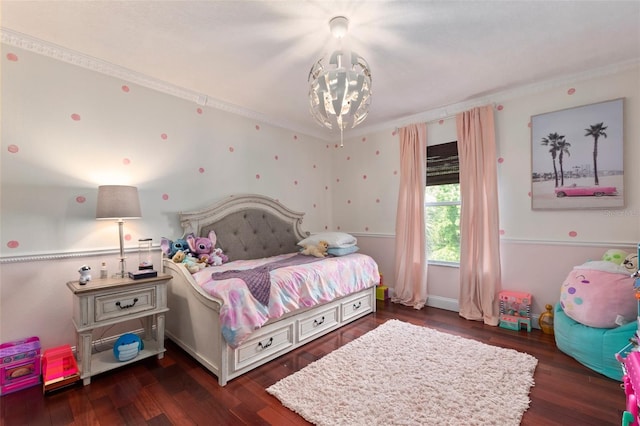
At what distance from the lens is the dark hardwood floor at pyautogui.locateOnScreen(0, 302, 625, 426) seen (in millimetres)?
1635

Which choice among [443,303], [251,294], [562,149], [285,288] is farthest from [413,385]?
[562,149]

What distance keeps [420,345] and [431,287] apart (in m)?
1.27

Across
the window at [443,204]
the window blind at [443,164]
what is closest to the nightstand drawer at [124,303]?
the window at [443,204]

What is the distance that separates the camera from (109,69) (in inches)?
96.3

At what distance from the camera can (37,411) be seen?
171cm

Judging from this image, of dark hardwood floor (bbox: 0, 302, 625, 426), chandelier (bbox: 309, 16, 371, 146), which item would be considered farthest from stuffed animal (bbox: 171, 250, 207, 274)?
chandelier (bbox: 309, 16, 371, 146)

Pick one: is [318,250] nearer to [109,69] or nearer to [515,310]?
[515,310]

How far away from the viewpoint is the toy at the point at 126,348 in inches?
83.4

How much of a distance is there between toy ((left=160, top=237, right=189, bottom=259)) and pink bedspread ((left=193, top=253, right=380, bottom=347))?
363mm

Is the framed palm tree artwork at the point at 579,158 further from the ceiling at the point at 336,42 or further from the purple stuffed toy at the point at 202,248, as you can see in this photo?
the purple stuffed toy at the point at 202,248

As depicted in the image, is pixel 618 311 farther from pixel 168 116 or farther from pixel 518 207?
pixel 168 116

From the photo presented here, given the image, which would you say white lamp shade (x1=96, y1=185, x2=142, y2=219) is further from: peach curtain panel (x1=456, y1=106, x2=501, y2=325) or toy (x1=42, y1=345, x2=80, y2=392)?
peach curtain panel (x1=456, y1=106, x2=501, y2=325)

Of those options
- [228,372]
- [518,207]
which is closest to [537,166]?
[518,207]

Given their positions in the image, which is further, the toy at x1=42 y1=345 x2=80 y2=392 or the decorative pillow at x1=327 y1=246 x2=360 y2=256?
the decorative pillow at x1=327 y1=246 x2=360 y2=256
